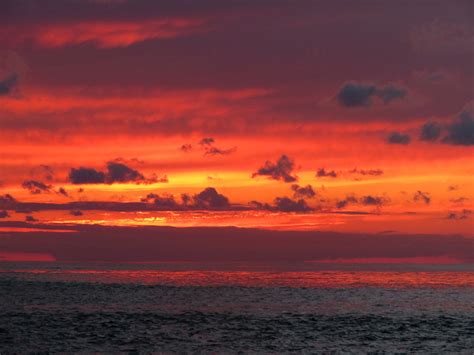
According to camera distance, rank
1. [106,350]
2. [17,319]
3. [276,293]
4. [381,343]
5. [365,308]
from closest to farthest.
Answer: [106,350]
[381,343]
[17,319]
[365,308]
[276,293]

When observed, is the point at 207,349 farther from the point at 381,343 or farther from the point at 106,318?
the point at 106,318

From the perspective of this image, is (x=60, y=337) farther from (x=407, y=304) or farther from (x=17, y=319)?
(x=407, y=304)

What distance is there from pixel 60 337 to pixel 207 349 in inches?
554

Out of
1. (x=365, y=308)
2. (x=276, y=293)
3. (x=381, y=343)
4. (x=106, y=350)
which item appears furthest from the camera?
(x=276, y=293)

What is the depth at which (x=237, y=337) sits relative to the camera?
210 ft

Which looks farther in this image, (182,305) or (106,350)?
(182,305)

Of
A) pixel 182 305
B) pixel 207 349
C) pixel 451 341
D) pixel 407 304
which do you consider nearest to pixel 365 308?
pixel 407 304

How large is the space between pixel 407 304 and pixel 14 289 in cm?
6911

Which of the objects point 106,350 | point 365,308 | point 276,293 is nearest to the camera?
point 106,350

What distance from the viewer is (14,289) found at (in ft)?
420

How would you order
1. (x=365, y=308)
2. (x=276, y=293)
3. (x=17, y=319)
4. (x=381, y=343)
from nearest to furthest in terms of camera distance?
(x=381, y=343)
(x=17, y=319)
(x=365, y=308)
(x=276, y=293)

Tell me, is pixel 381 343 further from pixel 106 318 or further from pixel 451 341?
pixel 106 318

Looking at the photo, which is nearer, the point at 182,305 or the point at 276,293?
the point at 182,305

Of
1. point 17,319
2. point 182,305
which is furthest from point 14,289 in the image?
point 17,319
